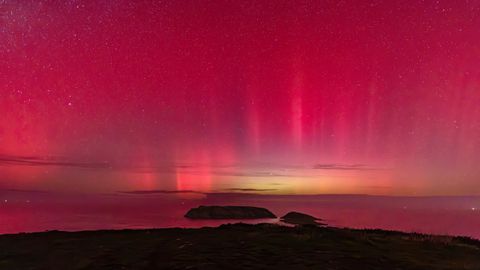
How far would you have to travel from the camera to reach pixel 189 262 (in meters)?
19.2

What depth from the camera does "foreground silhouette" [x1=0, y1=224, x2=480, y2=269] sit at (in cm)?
1917

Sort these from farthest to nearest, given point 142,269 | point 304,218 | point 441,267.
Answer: point 304,218 → point 441,267 → point 142,269

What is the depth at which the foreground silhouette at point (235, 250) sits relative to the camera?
19172mm

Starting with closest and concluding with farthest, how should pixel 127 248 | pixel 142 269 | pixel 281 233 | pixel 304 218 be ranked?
pixel 142 269
pixel 127 248
pixel 281 233
pixel 304 218

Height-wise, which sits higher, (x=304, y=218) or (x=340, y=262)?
(x=340, y=262)

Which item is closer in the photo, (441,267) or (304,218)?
(441,267)

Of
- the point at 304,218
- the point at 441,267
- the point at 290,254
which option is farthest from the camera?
the point at 304,218

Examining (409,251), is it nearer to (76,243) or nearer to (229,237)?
(229,237)

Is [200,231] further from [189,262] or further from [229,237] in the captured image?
[189,262]

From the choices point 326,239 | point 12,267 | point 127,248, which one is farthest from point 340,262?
point 12,267

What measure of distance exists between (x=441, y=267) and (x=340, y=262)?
4.58 metres

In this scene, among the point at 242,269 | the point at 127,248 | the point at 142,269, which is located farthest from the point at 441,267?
the point at 127,248

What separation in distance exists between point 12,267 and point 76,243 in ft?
19.8

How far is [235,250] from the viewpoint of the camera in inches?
869
